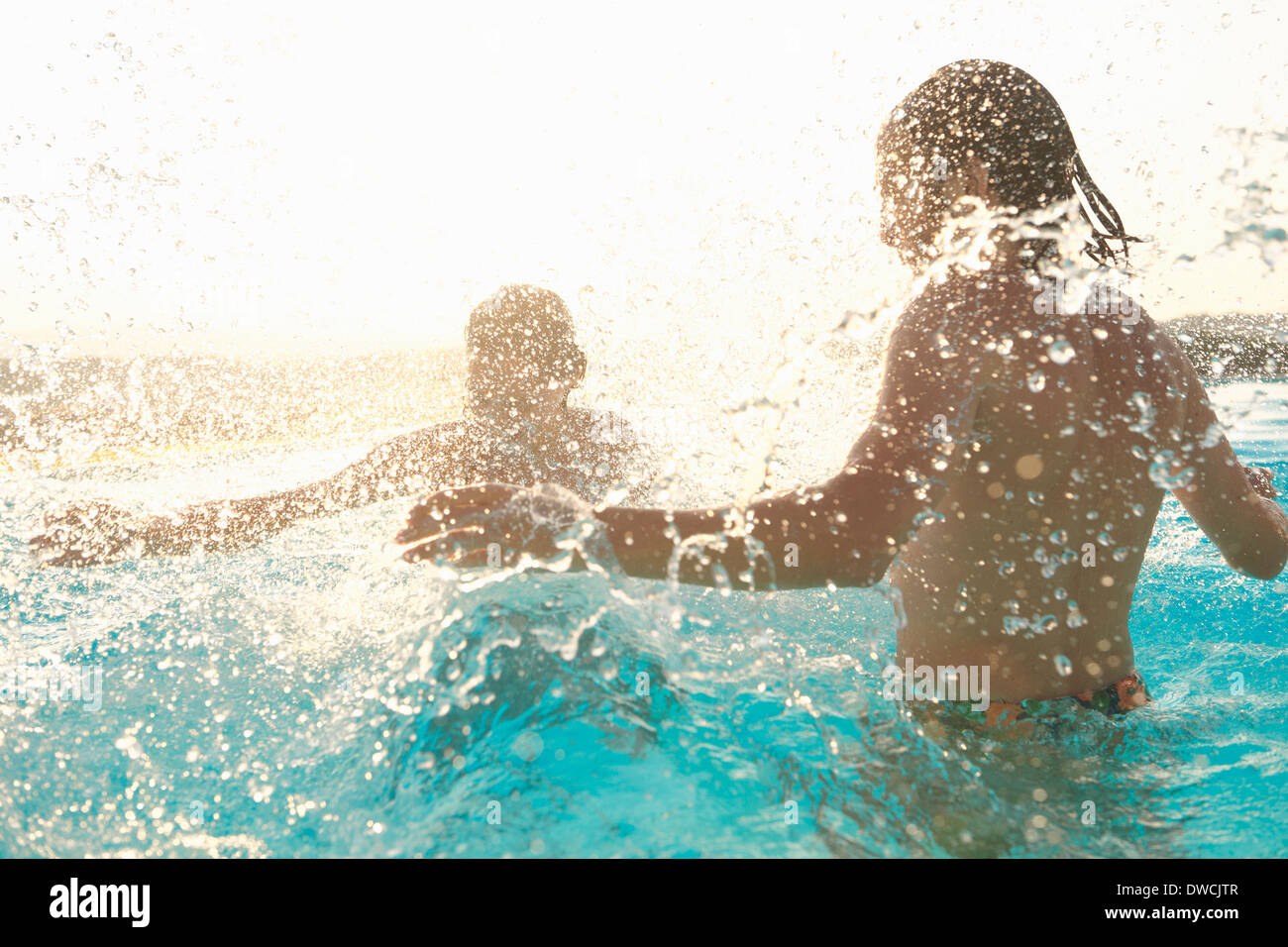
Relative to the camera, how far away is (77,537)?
1.69m

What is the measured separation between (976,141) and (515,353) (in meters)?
1.54

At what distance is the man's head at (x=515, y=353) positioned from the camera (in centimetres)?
246

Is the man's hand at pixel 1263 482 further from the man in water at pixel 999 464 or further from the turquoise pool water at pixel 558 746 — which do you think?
the turquoise pool water at pixel 558 746

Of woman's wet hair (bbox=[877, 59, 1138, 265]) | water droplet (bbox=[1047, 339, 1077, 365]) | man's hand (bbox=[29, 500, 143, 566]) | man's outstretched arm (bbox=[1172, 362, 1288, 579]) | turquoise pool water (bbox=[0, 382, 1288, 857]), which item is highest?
woman's wet hair (bbox=[877, 59, 1138, 265])

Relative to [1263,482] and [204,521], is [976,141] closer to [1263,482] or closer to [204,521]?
[1263,482]

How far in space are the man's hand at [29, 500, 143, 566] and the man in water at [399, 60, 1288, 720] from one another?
48.8 inches

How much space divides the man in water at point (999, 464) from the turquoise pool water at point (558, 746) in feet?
0.53

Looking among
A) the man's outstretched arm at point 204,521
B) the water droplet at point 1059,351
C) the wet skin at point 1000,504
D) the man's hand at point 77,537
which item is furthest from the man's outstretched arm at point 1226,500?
the man's hand at point 77,537

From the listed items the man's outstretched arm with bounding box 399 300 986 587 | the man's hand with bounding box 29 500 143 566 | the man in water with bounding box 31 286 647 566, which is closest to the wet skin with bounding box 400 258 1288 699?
the man's outstretched arm with bounding box 399 300 986 587

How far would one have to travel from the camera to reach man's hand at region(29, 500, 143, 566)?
66.9 inches

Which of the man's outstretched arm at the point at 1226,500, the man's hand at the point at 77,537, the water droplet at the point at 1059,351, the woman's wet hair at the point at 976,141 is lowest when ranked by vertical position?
the man's hand at the point at 77,537

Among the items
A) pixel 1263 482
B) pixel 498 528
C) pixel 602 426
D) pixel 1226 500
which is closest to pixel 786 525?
pixel 498 528

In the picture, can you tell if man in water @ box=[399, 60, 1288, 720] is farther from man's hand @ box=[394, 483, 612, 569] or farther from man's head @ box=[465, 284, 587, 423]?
man's head @ box=[465, 284, 587, 423]

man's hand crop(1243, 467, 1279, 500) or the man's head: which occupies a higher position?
the man's head
